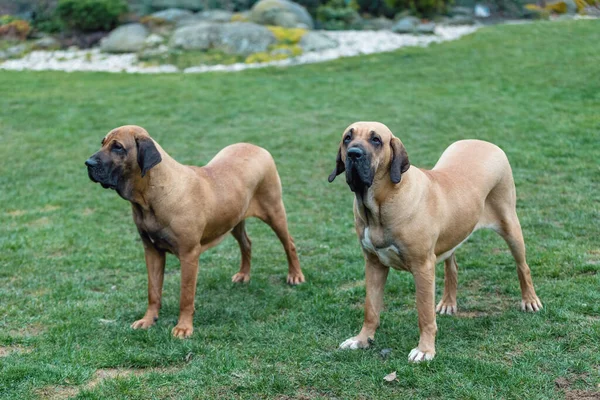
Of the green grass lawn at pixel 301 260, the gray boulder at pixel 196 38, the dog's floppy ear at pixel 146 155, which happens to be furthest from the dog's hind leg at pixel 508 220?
the gray boulder at pixel 196 38

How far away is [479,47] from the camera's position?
19.3m

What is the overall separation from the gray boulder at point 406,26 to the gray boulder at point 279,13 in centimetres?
290

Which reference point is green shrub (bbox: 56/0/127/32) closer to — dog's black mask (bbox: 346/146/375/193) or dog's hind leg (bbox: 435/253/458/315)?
dog's hind leg (bbox: 435/253/458/315)

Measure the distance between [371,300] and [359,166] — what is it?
1.27 meters

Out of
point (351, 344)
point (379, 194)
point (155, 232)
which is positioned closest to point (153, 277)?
point (155, 232)

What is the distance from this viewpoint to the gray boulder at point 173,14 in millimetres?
23109

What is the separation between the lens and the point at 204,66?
19.5m

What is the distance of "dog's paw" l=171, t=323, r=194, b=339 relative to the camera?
5637mm

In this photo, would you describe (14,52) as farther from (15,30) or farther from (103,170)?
(103,170)

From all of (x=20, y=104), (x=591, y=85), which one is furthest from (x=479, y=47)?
(x=20, y=104)

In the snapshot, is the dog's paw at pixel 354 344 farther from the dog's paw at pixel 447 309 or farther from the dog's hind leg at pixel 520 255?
the dog's hind leg at pixel 520 255

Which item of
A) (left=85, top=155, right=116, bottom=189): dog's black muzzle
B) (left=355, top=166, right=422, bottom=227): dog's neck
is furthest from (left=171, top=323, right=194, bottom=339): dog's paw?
(left=355, top=166, right=422, bottom=227): dog's neck

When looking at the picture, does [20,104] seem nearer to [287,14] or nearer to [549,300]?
[287,14]

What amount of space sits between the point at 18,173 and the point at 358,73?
9438 millimetres
